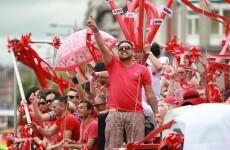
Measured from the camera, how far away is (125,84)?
45.0ft

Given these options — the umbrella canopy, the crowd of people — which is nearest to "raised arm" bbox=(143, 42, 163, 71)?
the crowd of people

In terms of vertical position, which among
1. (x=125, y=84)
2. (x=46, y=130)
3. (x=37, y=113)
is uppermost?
(x=125, y=84)

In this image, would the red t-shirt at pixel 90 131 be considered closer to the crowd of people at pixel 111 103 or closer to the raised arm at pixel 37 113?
the crowd of people at pixel 111 103

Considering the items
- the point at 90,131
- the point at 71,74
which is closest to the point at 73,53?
the point at 71,74

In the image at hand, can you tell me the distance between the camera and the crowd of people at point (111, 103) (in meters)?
13.7

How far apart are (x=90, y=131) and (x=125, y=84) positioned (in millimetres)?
1535

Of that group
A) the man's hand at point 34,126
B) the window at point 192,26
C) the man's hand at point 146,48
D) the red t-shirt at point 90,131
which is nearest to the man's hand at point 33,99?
the man's hand at point 34,126

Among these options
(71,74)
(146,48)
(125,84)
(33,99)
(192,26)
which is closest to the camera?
(125,84)

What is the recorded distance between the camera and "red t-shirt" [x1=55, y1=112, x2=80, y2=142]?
1598 centimetres

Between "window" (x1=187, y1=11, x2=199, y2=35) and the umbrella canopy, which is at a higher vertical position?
"window" (x1=187, y1=11, x2=199, y2=35)

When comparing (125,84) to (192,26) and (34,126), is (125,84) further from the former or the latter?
(192,26)

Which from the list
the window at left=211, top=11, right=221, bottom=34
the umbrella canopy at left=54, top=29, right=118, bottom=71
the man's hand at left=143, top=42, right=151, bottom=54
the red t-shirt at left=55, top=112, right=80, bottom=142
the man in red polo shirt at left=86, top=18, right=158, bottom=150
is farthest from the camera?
the window at left=211, top=11, right=221, bottom=34

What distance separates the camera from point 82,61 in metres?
17.4

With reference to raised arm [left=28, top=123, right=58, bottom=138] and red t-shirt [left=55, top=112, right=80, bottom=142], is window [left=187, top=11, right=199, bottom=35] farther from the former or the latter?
red t-shirt [left=55, top=112, right=80, bottom=142]
